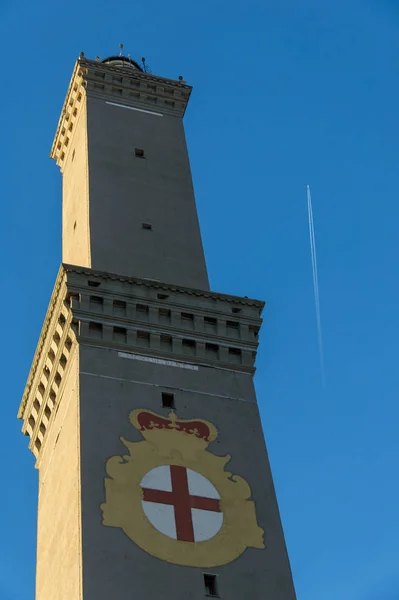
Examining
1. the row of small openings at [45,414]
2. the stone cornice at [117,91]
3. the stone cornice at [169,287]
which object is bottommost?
the row of small openings at [45,414]

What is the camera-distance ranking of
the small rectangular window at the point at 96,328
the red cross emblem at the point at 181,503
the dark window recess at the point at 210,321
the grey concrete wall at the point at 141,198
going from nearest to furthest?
the red cross emblem at the point at 181,503 → the small rectangular window at the point at 96,328 → the dark window recess at the point at 210,321 → the grey concrete wall at the point at 141,198

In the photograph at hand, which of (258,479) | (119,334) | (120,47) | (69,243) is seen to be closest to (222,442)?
(258,479)

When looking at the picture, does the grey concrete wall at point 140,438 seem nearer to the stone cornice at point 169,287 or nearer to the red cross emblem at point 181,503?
the red cross emblem at point 181,503

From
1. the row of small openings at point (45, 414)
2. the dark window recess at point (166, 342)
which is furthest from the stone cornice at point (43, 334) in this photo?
the dark window recess at point (166, 342)

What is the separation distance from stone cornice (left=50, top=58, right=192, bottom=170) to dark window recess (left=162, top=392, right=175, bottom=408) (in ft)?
58.8

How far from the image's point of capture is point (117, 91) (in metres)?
60.2

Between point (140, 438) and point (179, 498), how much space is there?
7.94 ft

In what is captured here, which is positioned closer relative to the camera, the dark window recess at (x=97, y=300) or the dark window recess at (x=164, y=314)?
the dark window recess at (x=97, y=300)

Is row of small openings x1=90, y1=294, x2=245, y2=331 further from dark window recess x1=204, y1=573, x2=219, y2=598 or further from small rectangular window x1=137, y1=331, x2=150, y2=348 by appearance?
dark window recess x1=204, y1=573, x2=219, y2=598

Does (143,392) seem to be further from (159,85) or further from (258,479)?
(159,85)

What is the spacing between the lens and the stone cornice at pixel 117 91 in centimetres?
5994

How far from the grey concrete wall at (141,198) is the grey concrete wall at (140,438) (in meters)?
5.38

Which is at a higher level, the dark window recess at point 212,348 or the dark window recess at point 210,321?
the dark window recess at point 210,321

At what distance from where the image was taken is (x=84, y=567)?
39312mm
